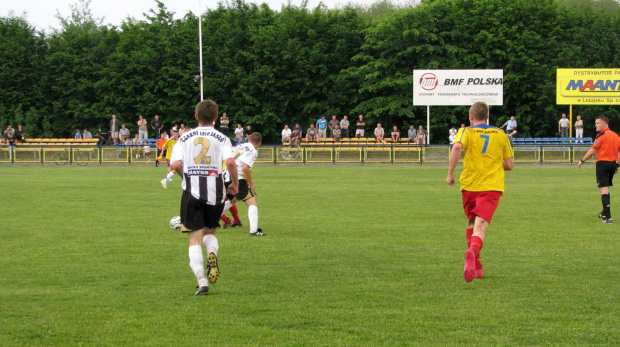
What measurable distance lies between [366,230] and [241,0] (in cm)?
4169

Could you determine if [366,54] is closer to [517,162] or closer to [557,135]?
[557,135]

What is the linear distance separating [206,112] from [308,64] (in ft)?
134

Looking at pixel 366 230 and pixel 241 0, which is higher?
pixel 241 0

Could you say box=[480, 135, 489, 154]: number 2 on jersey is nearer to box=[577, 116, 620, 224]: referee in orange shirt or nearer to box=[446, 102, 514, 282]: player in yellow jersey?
box=[446, 102, 514, 282]: player in yellow jersey

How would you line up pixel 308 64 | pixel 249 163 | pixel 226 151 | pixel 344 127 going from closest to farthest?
pixel 226 151 < pixel 249 163 < pixel 344 127 < pixel 308 64

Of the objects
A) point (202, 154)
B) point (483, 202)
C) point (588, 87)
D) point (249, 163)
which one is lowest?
point (483, 202)

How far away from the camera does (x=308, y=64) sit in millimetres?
47406

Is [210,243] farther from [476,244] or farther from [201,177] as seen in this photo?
[476,244]

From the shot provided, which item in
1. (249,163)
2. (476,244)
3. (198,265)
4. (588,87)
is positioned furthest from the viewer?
(588,87)

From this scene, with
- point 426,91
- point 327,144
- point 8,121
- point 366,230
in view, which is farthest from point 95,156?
point 366,230

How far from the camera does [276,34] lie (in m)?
47.4

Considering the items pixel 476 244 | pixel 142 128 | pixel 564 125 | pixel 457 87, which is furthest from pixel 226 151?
pixel 564 125

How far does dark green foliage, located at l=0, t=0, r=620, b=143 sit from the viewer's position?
46000 mm

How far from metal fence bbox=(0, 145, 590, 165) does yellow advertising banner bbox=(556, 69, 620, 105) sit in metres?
7.53
